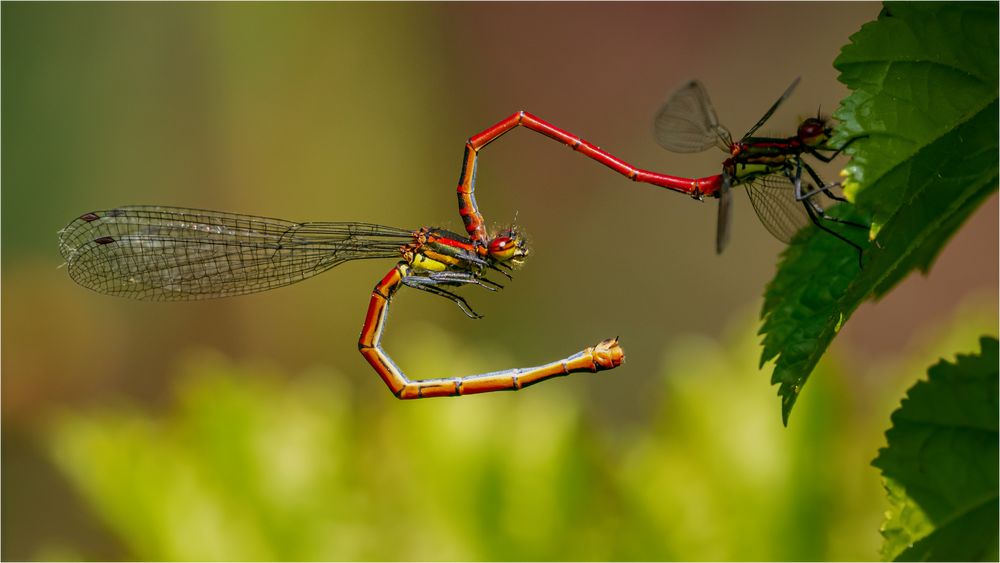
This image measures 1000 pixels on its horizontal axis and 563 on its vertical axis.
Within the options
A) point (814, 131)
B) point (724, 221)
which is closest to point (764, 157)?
point (814, 131)

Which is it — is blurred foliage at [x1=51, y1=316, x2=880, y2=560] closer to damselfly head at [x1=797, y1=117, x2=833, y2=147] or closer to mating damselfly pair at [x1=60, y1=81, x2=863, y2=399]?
mating damselfly pair at [x1=60, y1=81, x2=863, y2=399]

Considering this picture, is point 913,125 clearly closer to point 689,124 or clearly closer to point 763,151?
point 763,151

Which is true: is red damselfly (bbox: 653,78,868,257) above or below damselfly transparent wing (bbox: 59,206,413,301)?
below

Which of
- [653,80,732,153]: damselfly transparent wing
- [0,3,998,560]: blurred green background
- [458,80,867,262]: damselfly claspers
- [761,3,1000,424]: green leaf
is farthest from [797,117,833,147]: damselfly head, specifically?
[0,3,998,560]: blurred green background

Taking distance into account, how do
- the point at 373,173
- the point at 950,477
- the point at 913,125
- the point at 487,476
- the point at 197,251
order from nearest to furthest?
the point at 913,125, the point at 950,477, the point at 487,476, the point at 197,251, the point at 373,173

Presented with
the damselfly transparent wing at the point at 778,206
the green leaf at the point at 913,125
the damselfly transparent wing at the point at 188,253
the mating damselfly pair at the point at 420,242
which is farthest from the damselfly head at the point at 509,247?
the green leaf at the point at 913,125
